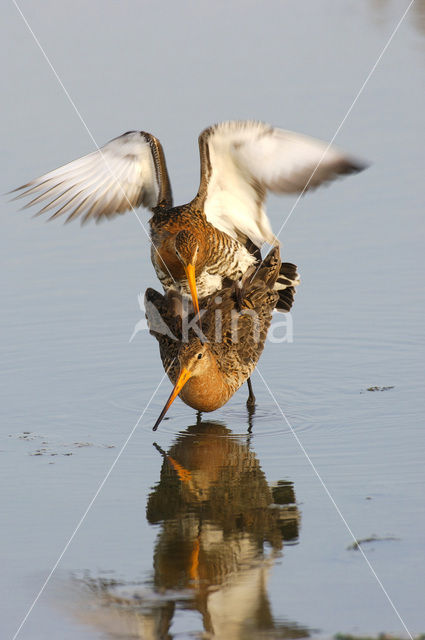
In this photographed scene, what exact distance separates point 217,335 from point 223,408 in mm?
528

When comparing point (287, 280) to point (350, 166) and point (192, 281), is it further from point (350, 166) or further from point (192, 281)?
point (350, 166)

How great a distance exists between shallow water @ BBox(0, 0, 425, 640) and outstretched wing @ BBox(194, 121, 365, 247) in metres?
0.95

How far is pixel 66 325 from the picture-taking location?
27.6 feet

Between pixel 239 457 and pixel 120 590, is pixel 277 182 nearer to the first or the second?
pixel 239 457

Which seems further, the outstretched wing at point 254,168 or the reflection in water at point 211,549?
the outstretched wing at point 254,168

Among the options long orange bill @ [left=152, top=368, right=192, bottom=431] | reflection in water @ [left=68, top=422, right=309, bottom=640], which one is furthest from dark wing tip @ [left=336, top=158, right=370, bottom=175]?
reflection in water @ [left=68, top=422, right=309, bottom=640]

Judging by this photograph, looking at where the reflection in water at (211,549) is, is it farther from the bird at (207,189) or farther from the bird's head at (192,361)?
the bird at (207,189)

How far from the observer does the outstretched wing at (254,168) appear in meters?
7.34

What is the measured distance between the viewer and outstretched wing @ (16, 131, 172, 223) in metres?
Result: 7.75

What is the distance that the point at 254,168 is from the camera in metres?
7.72

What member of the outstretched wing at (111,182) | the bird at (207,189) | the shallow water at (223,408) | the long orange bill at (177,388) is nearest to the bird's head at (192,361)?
the long orange bill at (177,388)

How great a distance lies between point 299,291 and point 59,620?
4.80 meters

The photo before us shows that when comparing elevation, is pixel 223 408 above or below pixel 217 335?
below

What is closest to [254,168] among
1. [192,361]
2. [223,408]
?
[192,361]
